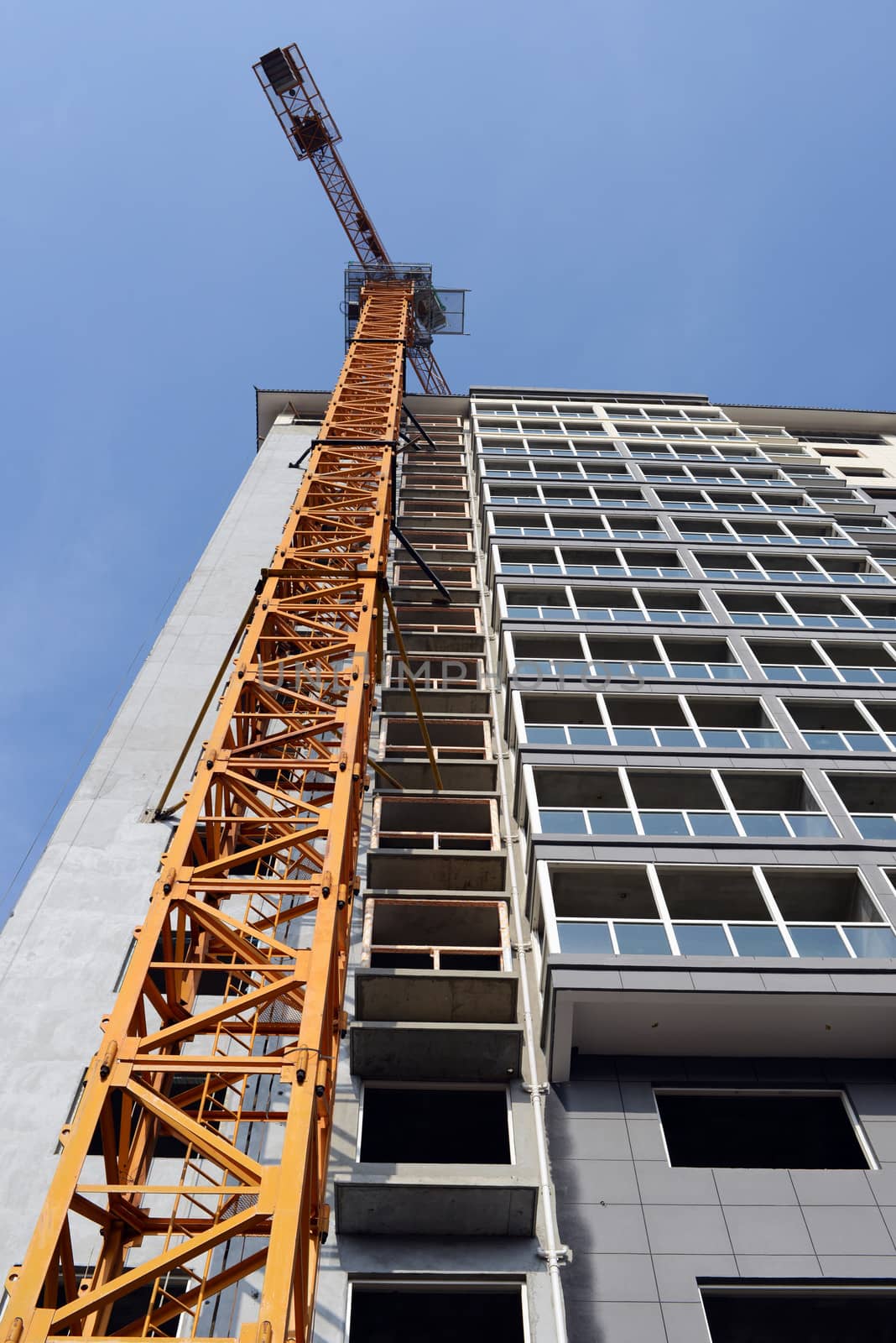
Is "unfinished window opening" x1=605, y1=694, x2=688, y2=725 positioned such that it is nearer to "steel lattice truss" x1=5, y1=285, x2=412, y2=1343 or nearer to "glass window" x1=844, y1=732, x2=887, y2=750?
"glass window" x1=844, y1=732, x2=887, y2=750

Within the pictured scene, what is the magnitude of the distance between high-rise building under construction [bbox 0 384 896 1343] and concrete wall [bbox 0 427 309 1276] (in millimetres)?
84

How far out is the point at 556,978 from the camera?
18281 millimetres

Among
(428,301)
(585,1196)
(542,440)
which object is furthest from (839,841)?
(428,301)

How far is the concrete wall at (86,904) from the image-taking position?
1909cm

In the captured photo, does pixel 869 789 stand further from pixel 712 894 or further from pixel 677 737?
pixel 712 894

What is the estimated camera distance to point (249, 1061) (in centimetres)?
1323

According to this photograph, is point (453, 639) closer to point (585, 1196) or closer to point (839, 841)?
point (839, 841)

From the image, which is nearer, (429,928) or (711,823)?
(711,823)

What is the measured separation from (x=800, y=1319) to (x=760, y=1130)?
→ 3.79m


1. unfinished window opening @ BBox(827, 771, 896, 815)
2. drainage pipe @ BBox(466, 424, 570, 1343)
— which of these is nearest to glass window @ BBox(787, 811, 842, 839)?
unfinished window opening @ BBox(827, 771, 896, 815)

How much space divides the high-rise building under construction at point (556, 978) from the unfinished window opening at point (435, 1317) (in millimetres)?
70

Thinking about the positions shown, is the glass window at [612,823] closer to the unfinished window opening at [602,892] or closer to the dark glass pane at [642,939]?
the unfinished window opening at [602,892]

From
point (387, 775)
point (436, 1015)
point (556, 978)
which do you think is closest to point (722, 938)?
point (556, 978)

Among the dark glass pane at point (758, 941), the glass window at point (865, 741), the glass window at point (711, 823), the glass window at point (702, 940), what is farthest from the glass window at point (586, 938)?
the glass window at point (865, 741)
